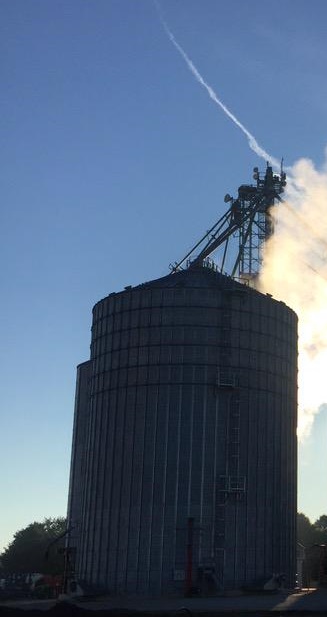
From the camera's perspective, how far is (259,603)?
5472 centimetres

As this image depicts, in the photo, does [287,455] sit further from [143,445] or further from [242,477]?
[143,445]

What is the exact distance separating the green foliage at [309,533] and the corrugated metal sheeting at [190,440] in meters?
77.8

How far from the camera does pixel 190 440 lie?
6625 cm

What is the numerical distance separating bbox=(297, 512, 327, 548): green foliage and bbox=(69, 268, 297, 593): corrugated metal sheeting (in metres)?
77.8

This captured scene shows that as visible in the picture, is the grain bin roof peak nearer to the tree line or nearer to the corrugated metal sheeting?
the corrugated metal sheeting

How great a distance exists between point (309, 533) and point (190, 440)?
91.7 m

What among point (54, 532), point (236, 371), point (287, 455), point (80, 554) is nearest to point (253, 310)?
point (236, 371)

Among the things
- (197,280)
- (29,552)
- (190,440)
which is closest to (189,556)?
(190,440)

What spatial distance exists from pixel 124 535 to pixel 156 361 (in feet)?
41.8

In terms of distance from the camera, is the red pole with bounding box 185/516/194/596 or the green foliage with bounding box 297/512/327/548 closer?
the red pole with bounding box 185/516/194/596

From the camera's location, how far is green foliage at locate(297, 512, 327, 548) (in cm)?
14575

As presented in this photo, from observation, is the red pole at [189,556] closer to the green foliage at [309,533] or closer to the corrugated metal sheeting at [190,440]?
the corrugated metal sheeting at [190,440]

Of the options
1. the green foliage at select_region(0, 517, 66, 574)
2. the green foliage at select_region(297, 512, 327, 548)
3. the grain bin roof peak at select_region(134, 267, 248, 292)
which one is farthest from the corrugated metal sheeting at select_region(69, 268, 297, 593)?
the green foliage at select_region(297, 512, 327, 548)

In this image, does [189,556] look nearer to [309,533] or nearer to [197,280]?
[197,280]
